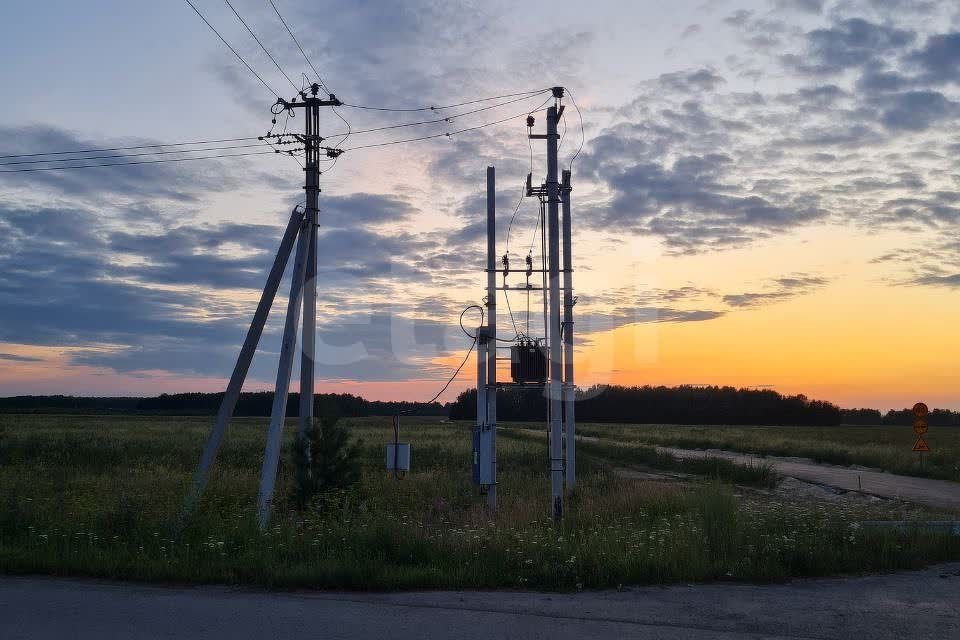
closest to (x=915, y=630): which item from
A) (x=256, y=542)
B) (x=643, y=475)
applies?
(x=256, y=542)

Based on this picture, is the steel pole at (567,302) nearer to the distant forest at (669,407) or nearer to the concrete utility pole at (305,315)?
the concrete utility pole at (305,315)

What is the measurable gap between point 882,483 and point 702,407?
122495 mm

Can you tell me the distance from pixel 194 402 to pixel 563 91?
5817 inches

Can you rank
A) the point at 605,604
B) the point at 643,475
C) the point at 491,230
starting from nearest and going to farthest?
the point at 605,604, the point at 491,230, the point at 643,475

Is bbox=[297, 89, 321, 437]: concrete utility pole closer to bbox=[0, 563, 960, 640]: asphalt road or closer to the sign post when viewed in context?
bbox=[0, 563, 960, 640]: asphalt road

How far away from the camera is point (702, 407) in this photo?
146m

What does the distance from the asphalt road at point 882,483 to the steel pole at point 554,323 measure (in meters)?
11.5

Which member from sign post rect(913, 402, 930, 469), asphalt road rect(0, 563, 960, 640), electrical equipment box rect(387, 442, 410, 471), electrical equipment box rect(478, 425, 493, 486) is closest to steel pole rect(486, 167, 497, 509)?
electrical equipment box rect(478, 425, 493, 486)

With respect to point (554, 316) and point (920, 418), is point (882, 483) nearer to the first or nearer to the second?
point (920, 418)

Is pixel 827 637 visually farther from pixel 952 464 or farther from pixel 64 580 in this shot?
pixel 952 464

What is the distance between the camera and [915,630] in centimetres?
673

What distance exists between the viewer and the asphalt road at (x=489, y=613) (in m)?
6.56

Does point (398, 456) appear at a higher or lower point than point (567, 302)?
lower

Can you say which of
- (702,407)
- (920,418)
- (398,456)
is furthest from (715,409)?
(398,456)
